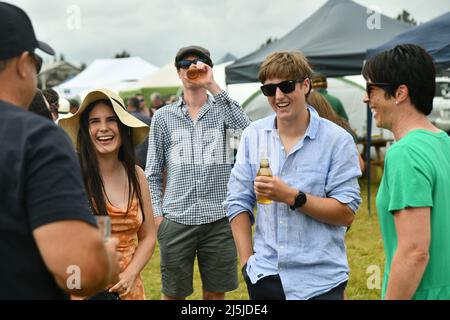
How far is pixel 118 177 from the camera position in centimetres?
350

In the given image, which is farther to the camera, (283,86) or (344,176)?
(283,86)

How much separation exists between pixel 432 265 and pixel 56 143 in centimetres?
149

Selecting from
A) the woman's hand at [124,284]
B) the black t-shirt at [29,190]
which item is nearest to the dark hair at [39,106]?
the woman's hand at [124,284]

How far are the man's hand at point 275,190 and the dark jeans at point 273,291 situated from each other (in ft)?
1.24

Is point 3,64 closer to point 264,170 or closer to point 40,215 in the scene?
point 40,215

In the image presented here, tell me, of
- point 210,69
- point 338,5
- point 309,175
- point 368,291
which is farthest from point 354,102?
point 309,175

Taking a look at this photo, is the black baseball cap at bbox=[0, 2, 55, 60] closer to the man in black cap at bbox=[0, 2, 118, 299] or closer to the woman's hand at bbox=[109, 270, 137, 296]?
the man in black cap at bbox=[0, 2, 118, 299]

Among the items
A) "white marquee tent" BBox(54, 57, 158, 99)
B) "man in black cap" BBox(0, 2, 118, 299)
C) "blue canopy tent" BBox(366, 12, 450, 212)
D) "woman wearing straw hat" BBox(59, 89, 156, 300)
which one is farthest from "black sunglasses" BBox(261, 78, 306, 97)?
"white marquee tent" BBox(54, 57, 158, 99)

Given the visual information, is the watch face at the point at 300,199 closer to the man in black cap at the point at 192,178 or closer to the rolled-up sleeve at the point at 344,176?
the rolled-up sleeve at the point at 344,176

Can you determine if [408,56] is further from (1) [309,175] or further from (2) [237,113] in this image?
(2) [237,113]

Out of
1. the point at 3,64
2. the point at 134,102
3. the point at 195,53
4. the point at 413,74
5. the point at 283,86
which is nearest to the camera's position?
the point at 3,64

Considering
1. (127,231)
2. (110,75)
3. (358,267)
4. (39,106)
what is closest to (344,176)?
(127,231)

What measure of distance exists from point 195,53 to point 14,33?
2.90 metres

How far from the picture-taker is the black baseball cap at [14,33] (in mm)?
1825
